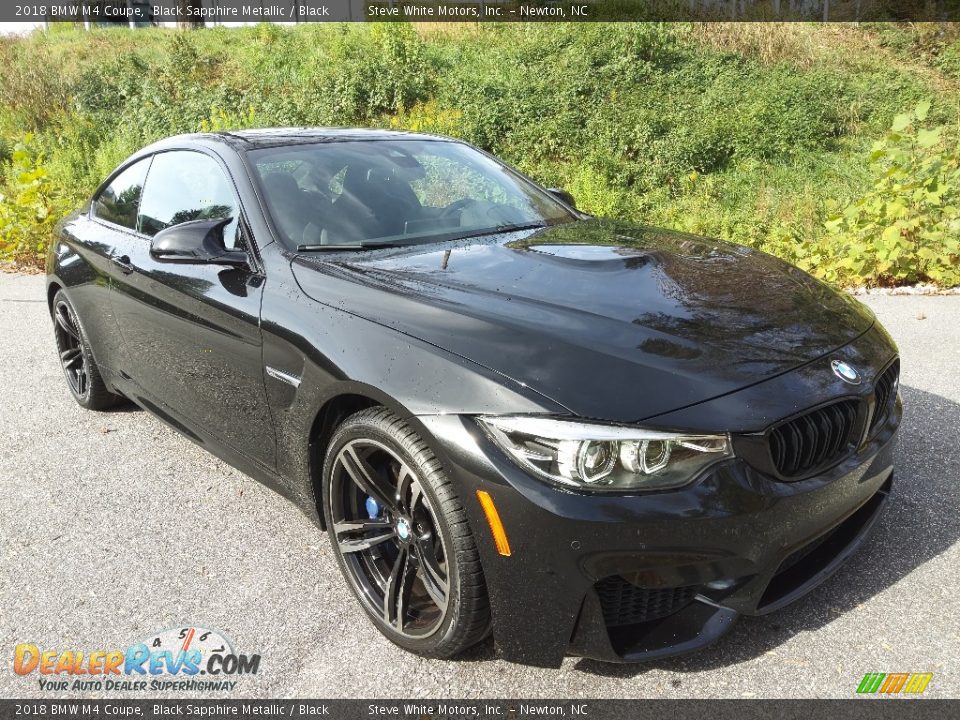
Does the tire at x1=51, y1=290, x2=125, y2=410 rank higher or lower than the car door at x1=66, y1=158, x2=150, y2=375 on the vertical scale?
lower

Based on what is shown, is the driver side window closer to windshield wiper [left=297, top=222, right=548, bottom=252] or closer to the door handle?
the door handle

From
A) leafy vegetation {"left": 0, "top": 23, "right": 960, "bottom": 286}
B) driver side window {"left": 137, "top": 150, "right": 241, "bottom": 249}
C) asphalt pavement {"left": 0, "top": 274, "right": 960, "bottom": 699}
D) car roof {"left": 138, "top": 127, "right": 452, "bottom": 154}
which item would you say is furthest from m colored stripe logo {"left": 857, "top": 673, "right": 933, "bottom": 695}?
leafy vegetation {"left": 0, "top": 23, "right": 960, "bottom": 286}

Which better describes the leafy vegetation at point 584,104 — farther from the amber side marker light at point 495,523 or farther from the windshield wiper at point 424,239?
the amber side marker light at point 495,523

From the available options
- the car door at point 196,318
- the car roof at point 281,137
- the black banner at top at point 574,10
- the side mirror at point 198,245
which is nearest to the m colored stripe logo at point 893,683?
the car door at point 196,318

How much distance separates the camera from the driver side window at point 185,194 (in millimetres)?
3318

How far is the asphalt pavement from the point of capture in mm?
2305

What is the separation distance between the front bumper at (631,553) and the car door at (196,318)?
3.60 feet

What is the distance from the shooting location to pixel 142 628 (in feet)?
8.89

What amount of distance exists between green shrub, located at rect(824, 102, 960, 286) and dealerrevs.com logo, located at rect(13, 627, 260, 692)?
6.19 metres

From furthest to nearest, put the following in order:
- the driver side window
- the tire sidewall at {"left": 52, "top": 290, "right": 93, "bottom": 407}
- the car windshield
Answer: the tire sidewall at {"left": 52, "top": 290, "right": 93, "bottom": 407} → the driver side window → the car windshield

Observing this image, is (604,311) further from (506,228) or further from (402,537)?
(506,228)

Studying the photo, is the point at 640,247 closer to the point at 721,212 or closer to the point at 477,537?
the point at 477,537

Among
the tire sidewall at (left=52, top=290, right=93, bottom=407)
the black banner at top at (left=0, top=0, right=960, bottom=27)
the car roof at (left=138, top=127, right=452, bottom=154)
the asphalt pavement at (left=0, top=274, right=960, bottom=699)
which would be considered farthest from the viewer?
the black banner at top at (left=0, top=0, right=960, bottom=27)

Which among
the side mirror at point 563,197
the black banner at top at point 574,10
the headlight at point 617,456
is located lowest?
the headlight at point 617,456
